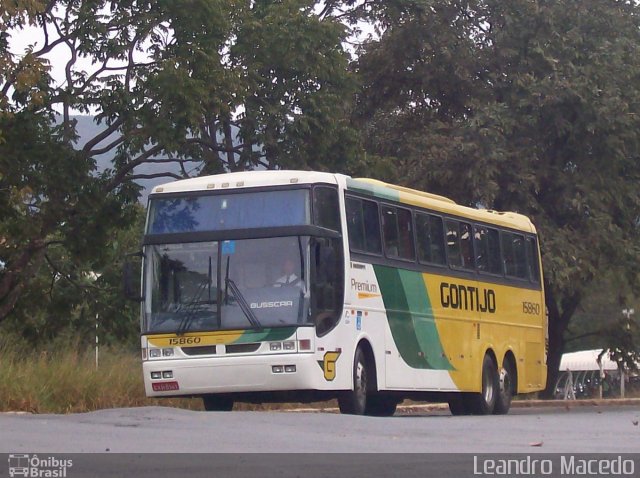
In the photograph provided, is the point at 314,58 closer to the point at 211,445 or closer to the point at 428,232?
the point at 428,232

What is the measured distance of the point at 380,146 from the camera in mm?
34281

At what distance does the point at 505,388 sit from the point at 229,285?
25.1ft

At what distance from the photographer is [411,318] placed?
20172 millimetres

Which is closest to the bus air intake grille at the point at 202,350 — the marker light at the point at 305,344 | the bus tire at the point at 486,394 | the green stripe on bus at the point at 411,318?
the marker light at the point at 305,344

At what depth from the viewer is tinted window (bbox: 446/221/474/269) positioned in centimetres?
2191

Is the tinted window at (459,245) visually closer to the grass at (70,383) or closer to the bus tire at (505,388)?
the bus tire at (505,388)

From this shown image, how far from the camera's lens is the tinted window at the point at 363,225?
61.0ft

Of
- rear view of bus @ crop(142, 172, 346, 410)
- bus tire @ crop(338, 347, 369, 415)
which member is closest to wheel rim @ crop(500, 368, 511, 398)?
bus tire @ crop(338, 347, 369, 415)

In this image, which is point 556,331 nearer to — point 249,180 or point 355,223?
point 355,223

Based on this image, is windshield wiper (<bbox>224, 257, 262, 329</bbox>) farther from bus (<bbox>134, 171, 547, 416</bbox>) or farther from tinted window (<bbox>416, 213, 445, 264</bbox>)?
tinted window (<bbox>416, 213, 445, 264</bbox>)

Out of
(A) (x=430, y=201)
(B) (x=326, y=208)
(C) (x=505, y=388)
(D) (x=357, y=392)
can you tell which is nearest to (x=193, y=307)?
(B) (x=326, y=208)

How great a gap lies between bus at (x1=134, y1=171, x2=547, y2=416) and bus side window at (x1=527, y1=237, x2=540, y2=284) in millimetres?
5347

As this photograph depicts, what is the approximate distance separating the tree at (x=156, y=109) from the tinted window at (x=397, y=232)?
4.87 metres
